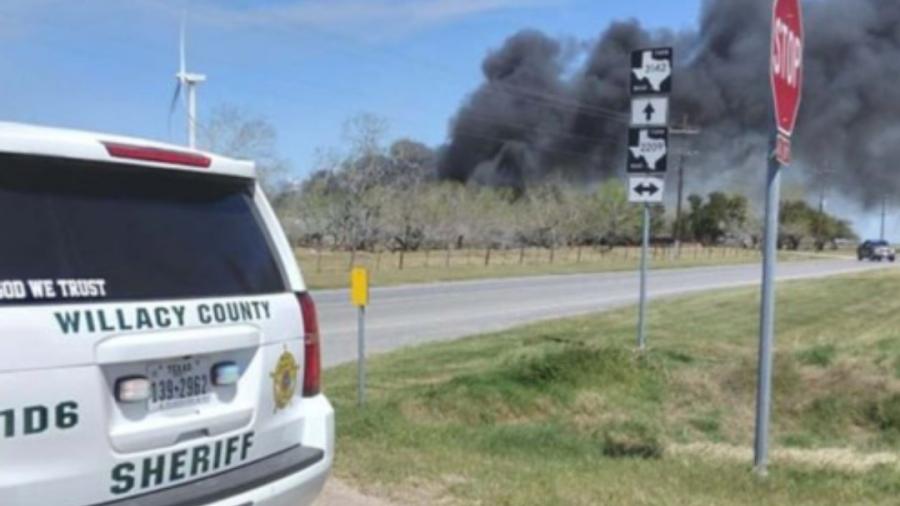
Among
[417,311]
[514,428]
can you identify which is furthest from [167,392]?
[417,311]

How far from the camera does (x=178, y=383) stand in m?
2.93

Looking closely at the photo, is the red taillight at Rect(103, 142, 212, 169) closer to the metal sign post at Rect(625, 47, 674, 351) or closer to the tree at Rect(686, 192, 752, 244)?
the metal sign post at Rect(625, 47, 674, 351)

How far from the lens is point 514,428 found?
7.29 m

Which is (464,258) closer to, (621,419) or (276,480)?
(621,419)

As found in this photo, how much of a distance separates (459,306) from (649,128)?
39.1 feet

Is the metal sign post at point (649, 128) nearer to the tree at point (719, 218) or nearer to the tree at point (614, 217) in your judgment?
the tree at point (614, 217)

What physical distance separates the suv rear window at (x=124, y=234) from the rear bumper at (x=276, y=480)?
57 centimetres

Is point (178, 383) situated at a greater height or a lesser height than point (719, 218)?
lesser

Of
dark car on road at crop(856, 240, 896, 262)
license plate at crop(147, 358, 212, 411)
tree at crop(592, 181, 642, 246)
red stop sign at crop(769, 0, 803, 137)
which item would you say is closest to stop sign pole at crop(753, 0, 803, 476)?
red stop sign at crop(769, 0, 803, 137)

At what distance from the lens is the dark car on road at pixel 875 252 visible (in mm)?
74875

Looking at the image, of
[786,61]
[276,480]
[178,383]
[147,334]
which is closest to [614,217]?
[786,61]

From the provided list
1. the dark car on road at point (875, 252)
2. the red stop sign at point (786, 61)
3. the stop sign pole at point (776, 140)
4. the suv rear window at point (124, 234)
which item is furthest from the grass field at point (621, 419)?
the dark car on road at point (875, 252)

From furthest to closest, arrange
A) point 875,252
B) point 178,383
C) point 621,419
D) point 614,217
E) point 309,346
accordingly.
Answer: point 614,217, point 875,252, point 621,419, point 309,346, point 178,383

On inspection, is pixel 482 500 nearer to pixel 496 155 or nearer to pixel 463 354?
pixel 463 354
